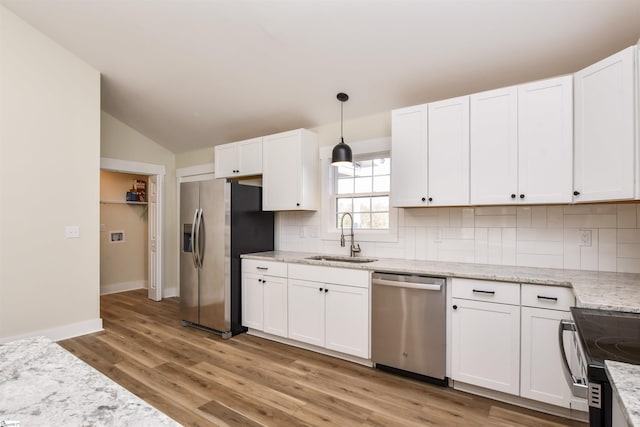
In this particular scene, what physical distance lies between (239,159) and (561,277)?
137 inches

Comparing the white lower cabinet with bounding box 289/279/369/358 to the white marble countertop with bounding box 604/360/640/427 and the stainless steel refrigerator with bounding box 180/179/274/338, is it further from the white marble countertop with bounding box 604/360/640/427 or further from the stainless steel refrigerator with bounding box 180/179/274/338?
the white marble countertop with bounding box 604/360/640/427

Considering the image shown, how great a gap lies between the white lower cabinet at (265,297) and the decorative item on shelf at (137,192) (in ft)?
11.5

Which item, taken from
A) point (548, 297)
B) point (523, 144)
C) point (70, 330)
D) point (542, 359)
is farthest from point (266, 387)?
point (523, 144)

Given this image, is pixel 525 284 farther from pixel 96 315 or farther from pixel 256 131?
pixel 96 315

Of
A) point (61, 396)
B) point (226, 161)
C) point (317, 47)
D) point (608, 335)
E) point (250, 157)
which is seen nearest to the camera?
point (61, 396)

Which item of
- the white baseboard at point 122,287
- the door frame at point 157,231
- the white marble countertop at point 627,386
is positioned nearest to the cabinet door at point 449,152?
the white marble countertop at point 627,386

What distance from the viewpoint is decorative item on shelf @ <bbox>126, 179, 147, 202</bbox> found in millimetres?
6137

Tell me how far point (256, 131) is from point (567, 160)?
3.45 metres

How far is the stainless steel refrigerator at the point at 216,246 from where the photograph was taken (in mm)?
3723

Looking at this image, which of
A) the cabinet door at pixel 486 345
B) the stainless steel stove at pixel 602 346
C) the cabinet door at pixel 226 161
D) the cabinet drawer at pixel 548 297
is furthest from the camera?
the cabinet door at pixel 226 161

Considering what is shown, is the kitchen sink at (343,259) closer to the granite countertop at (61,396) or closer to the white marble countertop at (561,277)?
the white marble countertop at (561,277)

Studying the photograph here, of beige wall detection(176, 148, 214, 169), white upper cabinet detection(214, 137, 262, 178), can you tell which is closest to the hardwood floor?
white upper cabinet detection(214, 137, 262, 178)

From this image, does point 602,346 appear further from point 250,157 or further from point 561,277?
point 250,157

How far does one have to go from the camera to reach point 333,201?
402 centimetres
